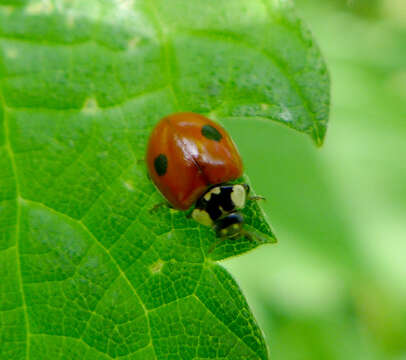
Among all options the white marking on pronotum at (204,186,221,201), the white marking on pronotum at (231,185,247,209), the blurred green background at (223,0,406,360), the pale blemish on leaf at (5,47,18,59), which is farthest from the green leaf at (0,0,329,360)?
the blurred green background at (223,0,406,360)

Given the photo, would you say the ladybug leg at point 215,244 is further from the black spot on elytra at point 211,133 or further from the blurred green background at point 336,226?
the blurred green background at point 336,226

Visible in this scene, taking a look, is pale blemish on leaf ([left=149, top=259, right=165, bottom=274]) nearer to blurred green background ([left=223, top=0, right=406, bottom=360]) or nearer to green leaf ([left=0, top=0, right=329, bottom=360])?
green leaf ([left=0, top=0, right=329, bottom=360])

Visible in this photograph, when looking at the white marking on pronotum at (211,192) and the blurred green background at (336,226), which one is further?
the blurred green background at (336,226)

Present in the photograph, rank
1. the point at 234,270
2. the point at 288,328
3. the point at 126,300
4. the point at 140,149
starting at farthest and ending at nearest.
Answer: the point at 288,328 → the point at 234,270 → the point at 140,149 → the point at 126,300

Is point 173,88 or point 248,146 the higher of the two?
point 173,88

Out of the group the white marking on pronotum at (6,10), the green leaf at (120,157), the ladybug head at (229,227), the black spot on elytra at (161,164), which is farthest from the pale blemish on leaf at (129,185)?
the white marking on pronotum at (6,10)

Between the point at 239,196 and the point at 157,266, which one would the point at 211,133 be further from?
the point at 157,266

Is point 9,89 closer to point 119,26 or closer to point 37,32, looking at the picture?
point 37,32

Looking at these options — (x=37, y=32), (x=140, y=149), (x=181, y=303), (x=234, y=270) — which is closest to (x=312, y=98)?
(x=140, y=149)
